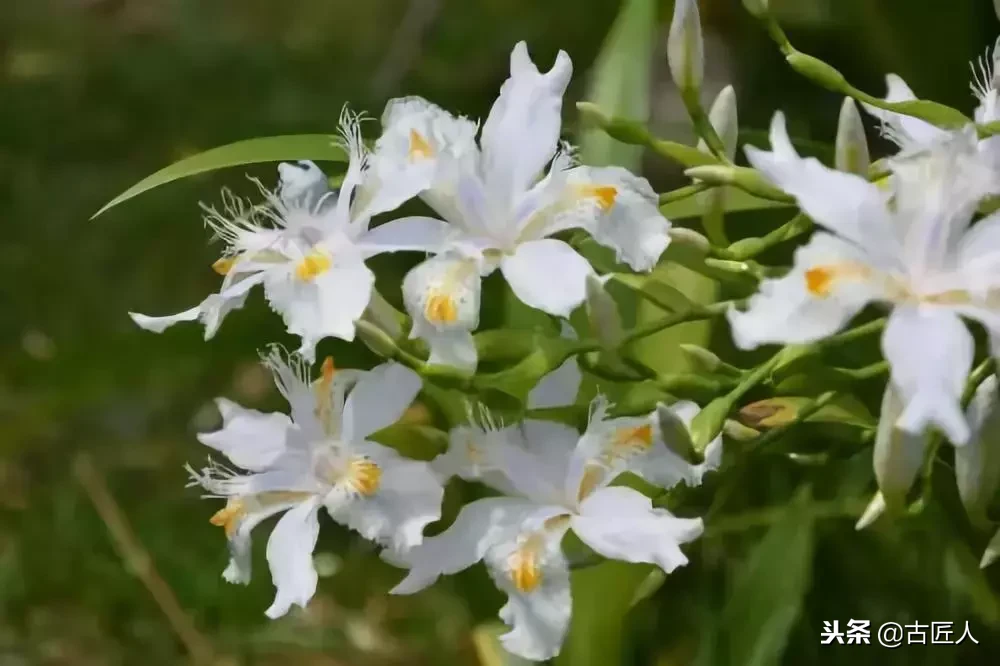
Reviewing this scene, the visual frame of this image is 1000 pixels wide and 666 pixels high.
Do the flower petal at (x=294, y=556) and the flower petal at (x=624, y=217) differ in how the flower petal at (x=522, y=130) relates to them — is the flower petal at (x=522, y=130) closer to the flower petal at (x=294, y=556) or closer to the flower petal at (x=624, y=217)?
the flower petal at (x=624, y=217)

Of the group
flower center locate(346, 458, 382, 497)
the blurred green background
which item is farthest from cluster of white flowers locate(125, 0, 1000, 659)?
the blurred green background

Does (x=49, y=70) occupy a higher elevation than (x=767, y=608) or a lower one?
higher

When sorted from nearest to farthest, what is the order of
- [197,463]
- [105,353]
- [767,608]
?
1. [767,608]
2. [105,353]
3. [197,463]

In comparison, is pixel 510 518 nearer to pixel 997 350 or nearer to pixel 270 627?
pixel 997 350

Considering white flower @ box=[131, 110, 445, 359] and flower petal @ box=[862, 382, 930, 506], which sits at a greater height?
white flower @ box=[131, 110, 445, 359]

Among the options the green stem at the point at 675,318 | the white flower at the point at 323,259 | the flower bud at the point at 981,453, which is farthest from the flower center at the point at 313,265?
the flower bud at the point at 981,453

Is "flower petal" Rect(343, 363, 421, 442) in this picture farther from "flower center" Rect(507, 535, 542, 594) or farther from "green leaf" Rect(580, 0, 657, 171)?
"green leaf" Rect(580, 0, 657, 171)

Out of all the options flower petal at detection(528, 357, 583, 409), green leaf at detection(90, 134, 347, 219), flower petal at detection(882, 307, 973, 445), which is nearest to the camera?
flower petal at detection(882, 307, 973, 445)

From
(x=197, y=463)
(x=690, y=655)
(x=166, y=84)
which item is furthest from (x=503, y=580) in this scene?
(x=166, y=84)

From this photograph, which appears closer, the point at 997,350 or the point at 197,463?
the point at 997,350
